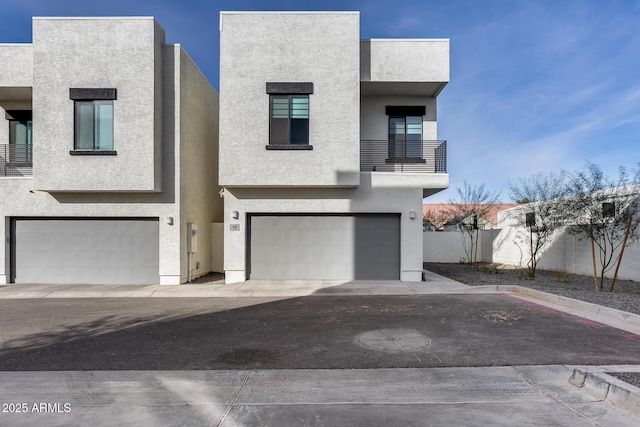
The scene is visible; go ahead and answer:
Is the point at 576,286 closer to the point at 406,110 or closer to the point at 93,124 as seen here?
the point at 406,110

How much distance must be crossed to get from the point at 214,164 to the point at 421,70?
923 centimetres

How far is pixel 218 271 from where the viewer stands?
46.7ft

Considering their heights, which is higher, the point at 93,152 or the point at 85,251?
the point at 93,152

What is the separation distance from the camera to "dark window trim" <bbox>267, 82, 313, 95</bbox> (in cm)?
1127

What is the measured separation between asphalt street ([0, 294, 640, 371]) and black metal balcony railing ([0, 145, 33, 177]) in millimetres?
6057

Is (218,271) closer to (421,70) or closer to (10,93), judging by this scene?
(10,93)

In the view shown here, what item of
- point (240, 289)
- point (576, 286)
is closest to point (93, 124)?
point (240, 289)

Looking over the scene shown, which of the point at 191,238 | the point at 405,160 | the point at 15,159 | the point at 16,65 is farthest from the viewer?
the point at 15,159

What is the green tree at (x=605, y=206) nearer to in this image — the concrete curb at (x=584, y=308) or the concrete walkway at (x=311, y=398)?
the concrete curb at (x=584, y=308)

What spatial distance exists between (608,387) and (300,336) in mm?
4338

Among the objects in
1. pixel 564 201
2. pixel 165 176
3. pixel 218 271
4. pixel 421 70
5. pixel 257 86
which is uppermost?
pixel 421 70

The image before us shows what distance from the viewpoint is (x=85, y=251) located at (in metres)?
11.9

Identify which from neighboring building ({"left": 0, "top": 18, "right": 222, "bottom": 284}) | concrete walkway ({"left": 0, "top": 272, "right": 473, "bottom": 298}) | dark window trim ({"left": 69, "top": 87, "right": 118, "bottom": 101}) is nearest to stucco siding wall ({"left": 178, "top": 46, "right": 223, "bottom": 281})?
neighboring building ({"left": 0, "top": 18, "right": 222, "bottom": 284})

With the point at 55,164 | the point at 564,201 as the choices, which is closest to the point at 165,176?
the point at 55,164
